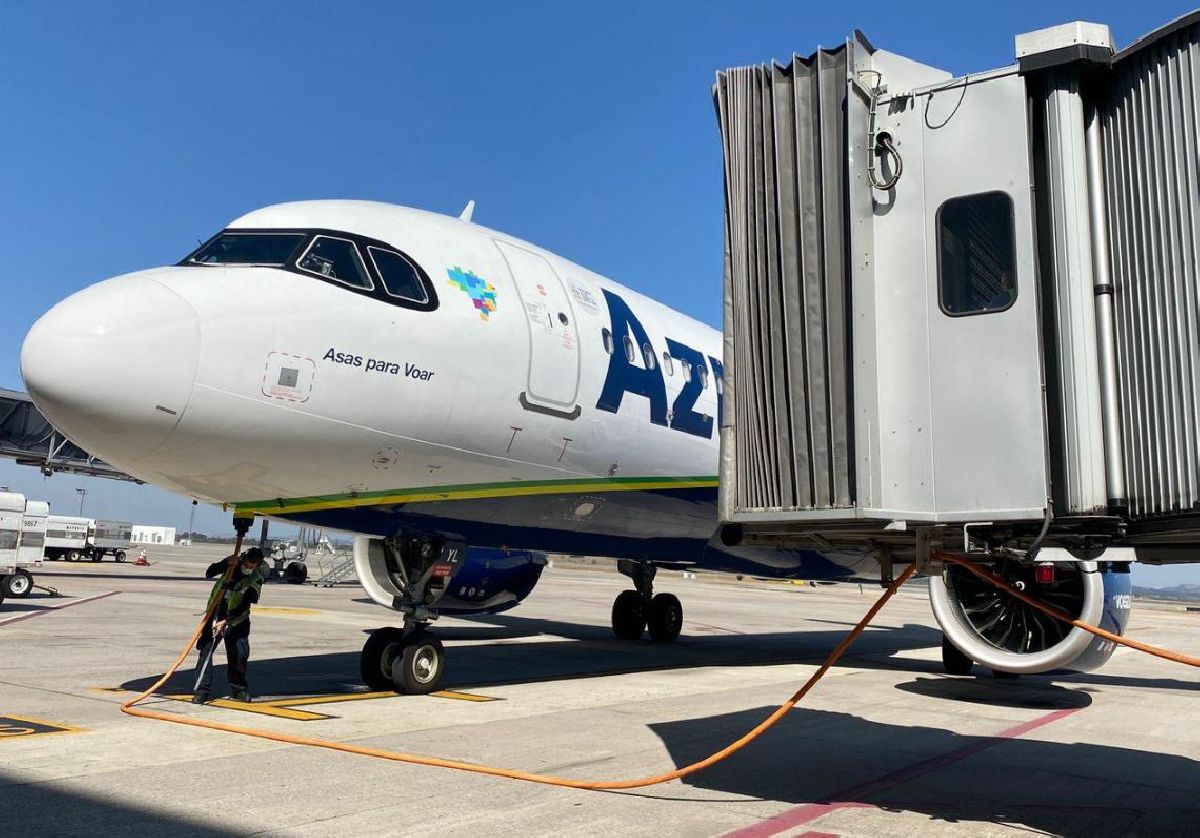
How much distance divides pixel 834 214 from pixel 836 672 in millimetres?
11026

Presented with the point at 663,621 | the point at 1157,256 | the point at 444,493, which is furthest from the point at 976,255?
the point at 663,621

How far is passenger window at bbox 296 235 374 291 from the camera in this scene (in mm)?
8711

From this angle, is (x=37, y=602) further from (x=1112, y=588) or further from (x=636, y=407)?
(x=1112, y=588)

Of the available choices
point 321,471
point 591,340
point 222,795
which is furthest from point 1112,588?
point 222,795

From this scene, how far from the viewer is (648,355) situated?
11.8 m

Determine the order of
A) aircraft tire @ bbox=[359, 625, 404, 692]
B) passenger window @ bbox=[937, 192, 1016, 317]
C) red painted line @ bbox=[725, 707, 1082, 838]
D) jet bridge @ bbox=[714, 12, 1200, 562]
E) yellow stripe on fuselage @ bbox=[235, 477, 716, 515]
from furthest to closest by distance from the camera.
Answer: aircraft tire @ bbox=[359, 625, 404, 692] < yellow stripe on fuselage @ bbox=[235, 477, 716, 515] < red painted line @ bbox=[725, 707, 1082, 838] < passenger window @ bbox=[937, 192, 1016, 317] < jet bridge @ bbox=[714, 12, 1200, 562]

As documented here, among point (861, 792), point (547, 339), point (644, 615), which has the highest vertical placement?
point (547, 339)

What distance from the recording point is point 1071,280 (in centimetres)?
471

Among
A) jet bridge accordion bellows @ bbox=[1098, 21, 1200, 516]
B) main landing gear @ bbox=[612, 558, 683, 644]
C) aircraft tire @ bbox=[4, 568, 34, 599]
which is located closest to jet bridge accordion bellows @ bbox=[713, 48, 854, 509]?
jet bridge accordion bellows @ bbox=[1098, 21, 1200, 516]

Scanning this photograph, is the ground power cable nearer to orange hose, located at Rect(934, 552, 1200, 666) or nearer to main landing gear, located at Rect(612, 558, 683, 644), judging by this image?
orange hose, located at Rect(934, 552, 1200, 666)

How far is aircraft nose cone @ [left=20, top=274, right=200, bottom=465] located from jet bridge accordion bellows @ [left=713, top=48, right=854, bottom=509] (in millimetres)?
4536

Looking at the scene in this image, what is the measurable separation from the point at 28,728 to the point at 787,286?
6.89m

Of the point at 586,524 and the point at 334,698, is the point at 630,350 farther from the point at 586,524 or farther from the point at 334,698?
the point at 334,698

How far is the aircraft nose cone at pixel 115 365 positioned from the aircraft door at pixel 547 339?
3.39m
